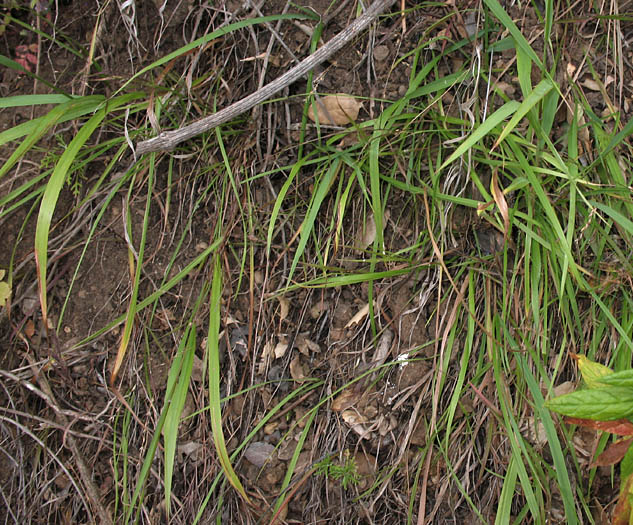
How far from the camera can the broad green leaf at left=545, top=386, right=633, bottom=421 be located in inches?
37.4

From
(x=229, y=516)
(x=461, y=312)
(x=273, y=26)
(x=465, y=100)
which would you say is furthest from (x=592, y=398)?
(x=273, y=26)

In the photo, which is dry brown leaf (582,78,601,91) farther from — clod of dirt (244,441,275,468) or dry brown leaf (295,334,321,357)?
clod of dirt (244,441,275,468)

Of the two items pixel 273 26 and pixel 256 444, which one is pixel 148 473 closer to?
pixel 256 444

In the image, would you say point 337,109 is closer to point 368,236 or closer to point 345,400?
point 368,236

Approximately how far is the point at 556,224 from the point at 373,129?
1.59 ft

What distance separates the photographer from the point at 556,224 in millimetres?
1203

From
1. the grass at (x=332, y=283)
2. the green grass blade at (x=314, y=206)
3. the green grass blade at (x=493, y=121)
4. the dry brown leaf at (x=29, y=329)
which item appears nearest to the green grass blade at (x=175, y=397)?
the grass at (x=332, y=283)

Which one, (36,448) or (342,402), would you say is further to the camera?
(36,448)

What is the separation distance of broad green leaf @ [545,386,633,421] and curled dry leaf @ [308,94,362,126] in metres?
0.83

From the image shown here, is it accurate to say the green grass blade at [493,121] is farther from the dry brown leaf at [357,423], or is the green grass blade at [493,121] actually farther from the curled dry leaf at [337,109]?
the dry brown leaf at [357,423]

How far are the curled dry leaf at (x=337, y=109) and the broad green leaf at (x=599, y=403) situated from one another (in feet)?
2.71

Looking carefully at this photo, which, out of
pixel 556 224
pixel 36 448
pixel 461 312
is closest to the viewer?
pixel 556 224

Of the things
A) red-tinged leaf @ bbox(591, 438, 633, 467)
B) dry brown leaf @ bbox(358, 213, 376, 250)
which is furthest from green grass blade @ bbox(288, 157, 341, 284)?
red-tinged leaf @ bbox(591, 438, 633, 467)

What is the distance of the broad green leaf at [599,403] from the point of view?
3.12 feet
